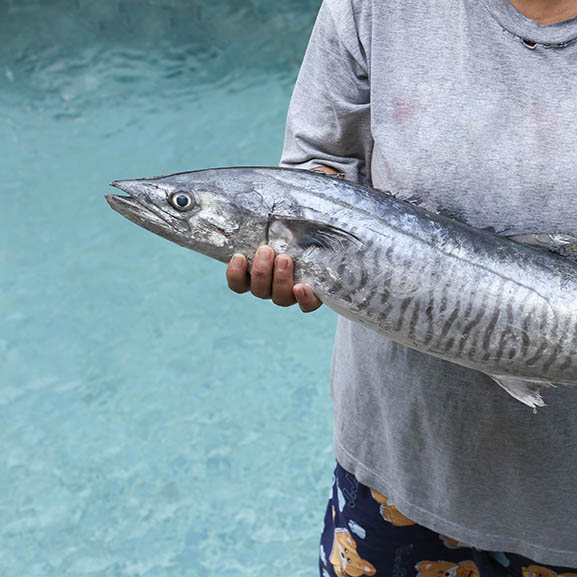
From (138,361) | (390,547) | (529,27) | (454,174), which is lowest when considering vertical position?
(138,361)

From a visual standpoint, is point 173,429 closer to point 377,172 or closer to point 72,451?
point 72,451

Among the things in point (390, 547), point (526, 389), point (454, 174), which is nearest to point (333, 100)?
point (454, 174)

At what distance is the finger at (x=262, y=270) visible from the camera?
1091 millimetres

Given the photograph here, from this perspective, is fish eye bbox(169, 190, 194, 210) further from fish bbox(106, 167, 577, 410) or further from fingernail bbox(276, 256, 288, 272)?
fingernail bbox(276, 256, 288, 272)

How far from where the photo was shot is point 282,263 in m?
1.09

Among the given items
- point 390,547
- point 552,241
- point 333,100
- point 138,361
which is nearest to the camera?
point 552,241

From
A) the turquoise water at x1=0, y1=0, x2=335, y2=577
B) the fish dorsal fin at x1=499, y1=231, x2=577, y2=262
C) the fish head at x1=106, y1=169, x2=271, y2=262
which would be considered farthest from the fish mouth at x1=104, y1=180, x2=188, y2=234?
the turquoise water at x1=0, y1=0, x2=335, y2=577

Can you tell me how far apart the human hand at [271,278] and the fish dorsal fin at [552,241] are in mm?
292

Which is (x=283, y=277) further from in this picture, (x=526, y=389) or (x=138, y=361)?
(x=138, y=361)

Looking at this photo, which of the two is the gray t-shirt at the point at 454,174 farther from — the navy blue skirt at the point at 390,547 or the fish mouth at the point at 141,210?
the fish mouth at the point at 141,210

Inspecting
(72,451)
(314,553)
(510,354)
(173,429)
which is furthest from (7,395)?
(510,354)

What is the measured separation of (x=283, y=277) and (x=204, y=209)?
149 millimetres

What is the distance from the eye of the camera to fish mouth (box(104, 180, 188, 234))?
44.7 inches

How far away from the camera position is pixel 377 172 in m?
1.23
